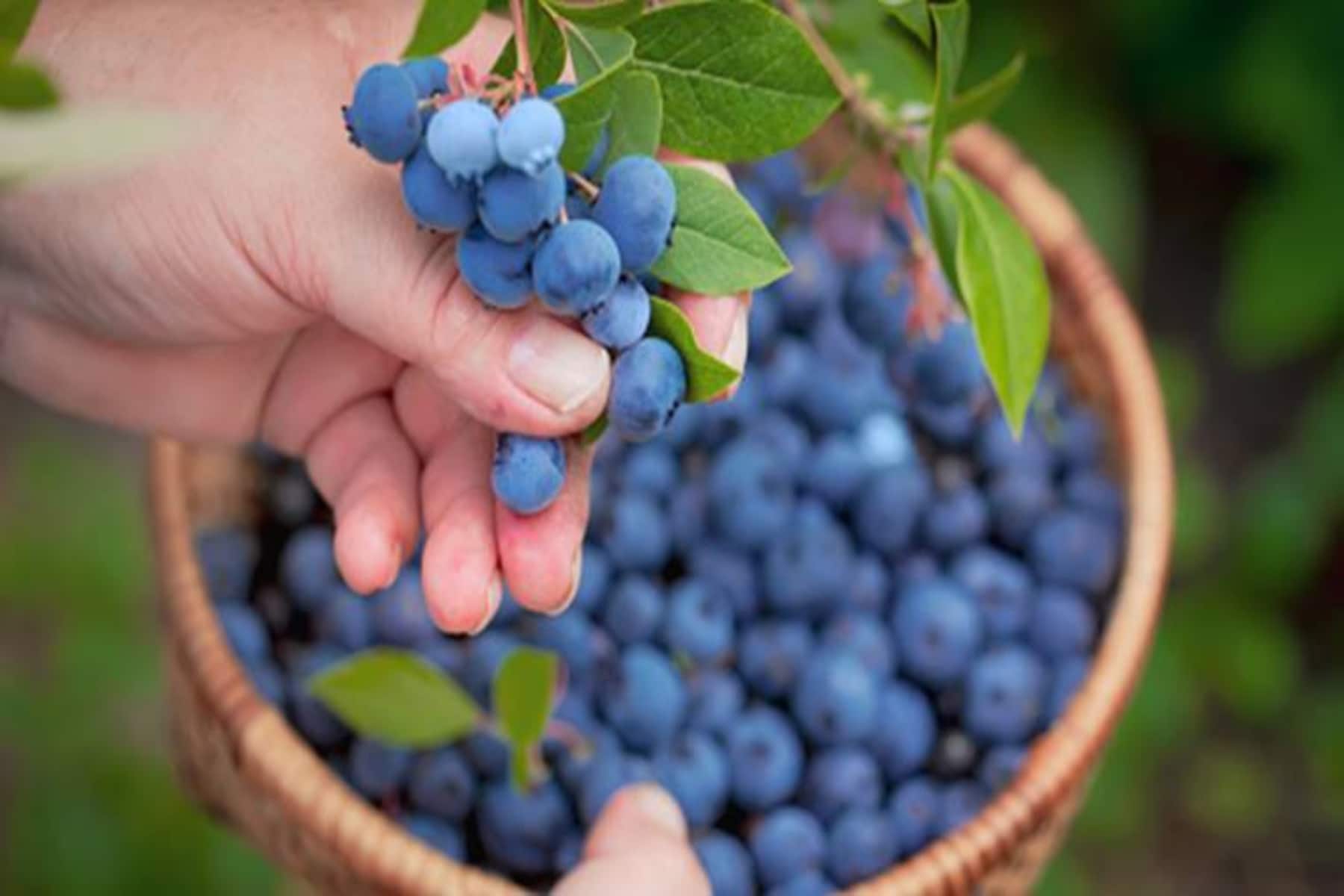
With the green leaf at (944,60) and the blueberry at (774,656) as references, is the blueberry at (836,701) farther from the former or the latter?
the green leaf at (944,60)

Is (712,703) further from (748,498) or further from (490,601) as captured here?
(490,601)

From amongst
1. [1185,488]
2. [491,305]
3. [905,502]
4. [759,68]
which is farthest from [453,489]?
[1185,488]

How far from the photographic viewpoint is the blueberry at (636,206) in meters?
0.60

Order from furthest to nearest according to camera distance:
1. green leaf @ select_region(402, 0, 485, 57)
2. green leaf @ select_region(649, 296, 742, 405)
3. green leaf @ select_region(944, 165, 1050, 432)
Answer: green leaf @ select_region(944, 165, 1050, 432)
green leaf @ select_region(649, 296, 742, 405)
green leaf @ select_region(402, 0, 485, 57)

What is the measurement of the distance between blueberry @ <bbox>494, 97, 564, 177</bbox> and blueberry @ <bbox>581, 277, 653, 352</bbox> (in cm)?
8

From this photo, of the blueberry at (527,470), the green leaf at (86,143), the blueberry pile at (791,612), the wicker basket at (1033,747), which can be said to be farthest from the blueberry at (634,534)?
the green leaf at (86,143)

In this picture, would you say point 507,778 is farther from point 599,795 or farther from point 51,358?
point 51,358

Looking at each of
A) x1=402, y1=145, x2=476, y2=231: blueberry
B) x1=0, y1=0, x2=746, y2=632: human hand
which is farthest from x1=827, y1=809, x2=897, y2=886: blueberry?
x1=402, y1=145, x2=476, y2=231: blueberry

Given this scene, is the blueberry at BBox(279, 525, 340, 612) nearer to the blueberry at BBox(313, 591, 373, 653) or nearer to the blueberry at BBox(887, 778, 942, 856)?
the blueberry at BBox(313, 591, 373, 653)

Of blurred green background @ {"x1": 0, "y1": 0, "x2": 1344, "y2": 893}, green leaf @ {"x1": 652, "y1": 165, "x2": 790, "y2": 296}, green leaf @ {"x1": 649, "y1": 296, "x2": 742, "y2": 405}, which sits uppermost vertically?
green leaf @ {"x1": 652, "y1": 165, "x2": 790, "y2": 296}

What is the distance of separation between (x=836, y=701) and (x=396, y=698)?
0.26 metres

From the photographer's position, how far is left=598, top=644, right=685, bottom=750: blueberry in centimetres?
100

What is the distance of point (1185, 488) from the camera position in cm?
156

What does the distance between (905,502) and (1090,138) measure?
66 centimetres
